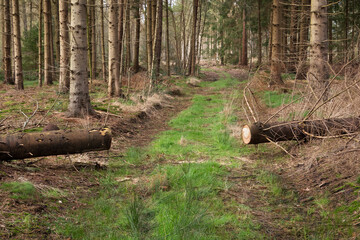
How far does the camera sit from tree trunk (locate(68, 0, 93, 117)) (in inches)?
295

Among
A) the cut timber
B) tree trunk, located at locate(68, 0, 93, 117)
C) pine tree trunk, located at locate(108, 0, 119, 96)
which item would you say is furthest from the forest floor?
pine tree trunk, located at locate(108, 0, 119, 96)

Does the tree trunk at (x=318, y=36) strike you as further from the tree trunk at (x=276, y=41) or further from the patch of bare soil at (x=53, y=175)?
the patch of bare soil at (x=53, y=175)

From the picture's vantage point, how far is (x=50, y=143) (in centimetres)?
455

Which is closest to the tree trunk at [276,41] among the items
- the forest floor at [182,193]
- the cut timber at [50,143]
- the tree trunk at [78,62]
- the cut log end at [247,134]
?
the forest floor at [182,193]

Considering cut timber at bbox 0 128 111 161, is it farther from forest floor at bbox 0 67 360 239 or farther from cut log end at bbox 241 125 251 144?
cut log end at bbox 241 125 251 144

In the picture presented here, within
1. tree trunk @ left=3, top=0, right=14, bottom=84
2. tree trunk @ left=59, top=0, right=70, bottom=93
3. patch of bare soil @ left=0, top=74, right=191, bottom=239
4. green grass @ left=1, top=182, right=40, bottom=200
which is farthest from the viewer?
tree trunk @ left=3, top=0, right=14, bottom=84

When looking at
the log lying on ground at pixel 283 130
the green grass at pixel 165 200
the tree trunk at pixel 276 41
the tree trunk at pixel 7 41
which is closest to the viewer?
the green grass at pixel 165 200

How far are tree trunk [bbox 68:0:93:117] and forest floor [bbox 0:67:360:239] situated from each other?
27.7 inches

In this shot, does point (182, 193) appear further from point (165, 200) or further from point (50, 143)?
point (50, 143)

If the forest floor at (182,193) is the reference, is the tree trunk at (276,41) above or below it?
above

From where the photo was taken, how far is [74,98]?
7.70 meters

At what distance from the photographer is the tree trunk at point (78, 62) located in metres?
7.49

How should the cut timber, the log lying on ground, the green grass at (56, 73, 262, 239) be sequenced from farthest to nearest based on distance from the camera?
the log lying on ground < the cut timber < the green grass at (56, 73, 262, 239)

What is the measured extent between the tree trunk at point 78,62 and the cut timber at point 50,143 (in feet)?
9.56
